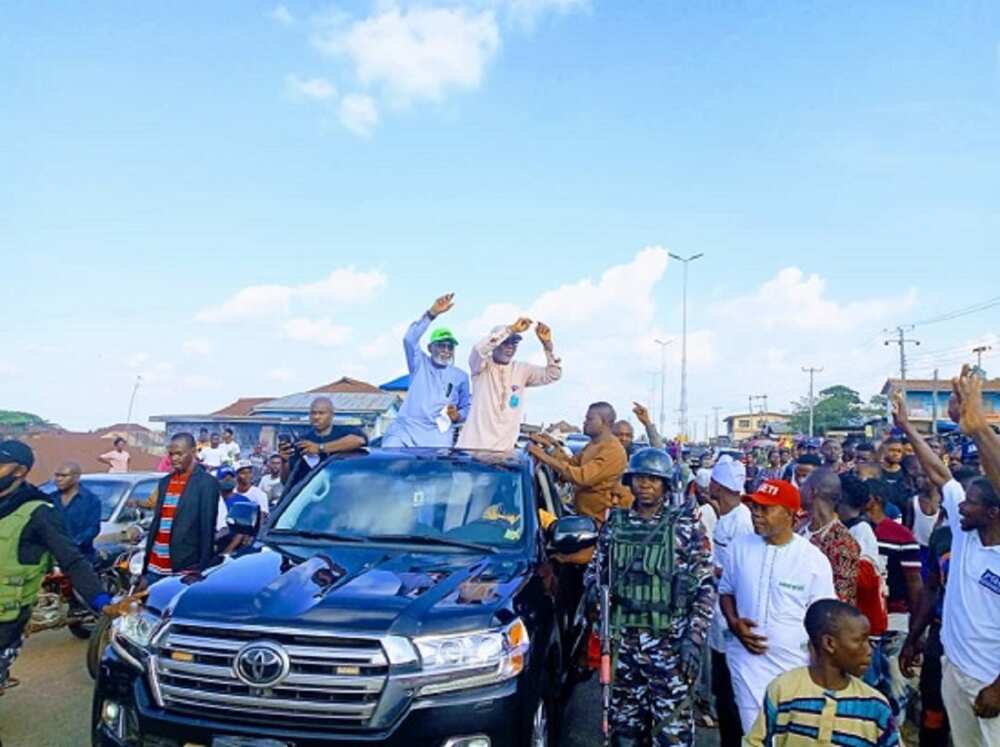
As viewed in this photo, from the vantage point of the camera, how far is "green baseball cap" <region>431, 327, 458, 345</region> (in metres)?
6.62

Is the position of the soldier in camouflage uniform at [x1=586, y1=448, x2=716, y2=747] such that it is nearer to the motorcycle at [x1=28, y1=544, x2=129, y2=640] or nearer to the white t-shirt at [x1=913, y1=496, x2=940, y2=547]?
the white t-shirt at [x1=913, y1=496, x2=940, y2=547]

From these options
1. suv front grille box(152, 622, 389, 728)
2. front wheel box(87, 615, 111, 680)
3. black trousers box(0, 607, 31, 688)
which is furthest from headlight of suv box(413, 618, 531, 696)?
front wheel box(87, 615, 111, 680)

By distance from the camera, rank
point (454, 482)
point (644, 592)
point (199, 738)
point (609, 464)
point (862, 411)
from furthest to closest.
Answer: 1. point (862, 411)
2. point (609, 464)
3. point (454, 482)
4. point (644, 592)
5. point (199, 738)

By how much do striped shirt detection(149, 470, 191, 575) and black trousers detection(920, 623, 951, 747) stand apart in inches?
193

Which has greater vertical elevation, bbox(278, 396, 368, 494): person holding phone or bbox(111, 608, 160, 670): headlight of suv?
bbox(278, 396, 368, 494): person holding phone

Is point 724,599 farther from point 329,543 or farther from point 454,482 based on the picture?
point 329,543

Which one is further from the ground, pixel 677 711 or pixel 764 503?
pixel 764 503

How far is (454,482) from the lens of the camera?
4.59 metres

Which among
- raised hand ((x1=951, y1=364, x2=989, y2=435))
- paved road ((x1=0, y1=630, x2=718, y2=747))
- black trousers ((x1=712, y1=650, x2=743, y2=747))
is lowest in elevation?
paved road ((x1=0, y1=630, x2=718, y2=747))

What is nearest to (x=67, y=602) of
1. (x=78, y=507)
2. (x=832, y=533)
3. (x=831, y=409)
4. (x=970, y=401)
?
(x=78, y=507)

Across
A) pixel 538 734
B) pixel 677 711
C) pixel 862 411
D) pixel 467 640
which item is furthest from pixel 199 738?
pixel 862 411

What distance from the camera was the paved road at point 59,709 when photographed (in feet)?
16.5

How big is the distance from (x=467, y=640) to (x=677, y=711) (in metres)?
1.44

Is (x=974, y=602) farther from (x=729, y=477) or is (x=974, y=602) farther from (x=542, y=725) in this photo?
(x=542, y=725)
